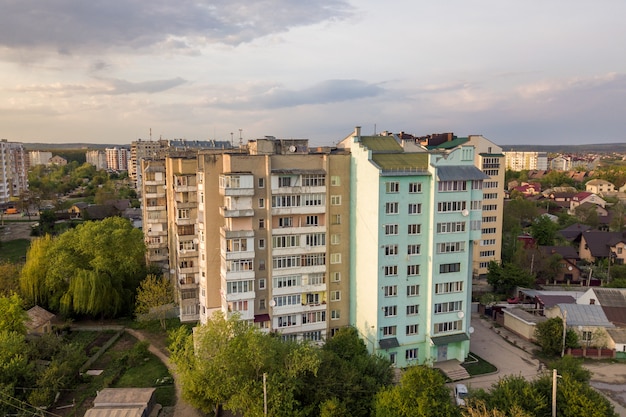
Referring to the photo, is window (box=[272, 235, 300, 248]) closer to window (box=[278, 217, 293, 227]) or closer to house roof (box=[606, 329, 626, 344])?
window (box=[278, 217, 293, 227])

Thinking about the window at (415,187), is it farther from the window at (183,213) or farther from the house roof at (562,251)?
the house roof at (562,251)

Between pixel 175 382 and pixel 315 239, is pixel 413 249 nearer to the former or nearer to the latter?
pixel 315 239

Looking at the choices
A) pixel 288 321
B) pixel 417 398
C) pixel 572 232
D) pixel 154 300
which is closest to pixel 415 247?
pixel 288 321

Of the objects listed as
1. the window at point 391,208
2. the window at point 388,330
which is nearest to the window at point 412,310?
the window at point 388,330

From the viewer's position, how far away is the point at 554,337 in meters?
32.6

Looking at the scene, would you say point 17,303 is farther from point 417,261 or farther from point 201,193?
point 417,261

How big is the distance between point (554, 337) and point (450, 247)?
11.0m

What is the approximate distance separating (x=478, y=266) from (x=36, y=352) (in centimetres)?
4478

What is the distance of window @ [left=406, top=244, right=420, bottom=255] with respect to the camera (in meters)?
30.0

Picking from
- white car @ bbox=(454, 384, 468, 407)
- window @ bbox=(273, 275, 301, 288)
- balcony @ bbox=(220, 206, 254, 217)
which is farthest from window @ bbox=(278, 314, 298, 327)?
white car @ bbox=(454, 384, 468, 407)

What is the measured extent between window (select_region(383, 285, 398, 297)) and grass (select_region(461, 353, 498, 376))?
295 inches

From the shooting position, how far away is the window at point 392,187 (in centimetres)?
2897

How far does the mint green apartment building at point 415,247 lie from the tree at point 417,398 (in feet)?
26.8

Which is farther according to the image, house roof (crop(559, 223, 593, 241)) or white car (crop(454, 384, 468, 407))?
house roof (crop(559, 223, 593, 241))
